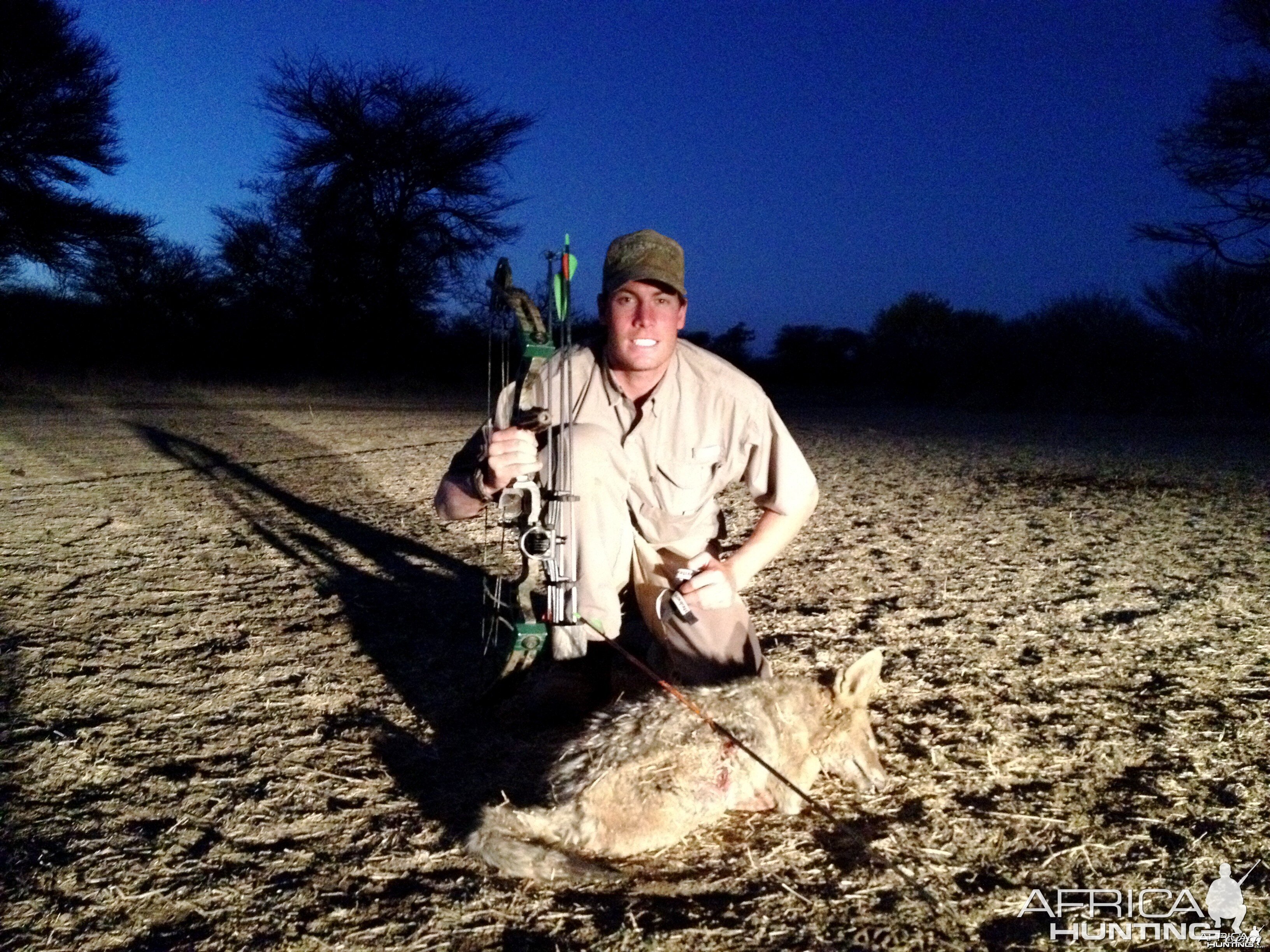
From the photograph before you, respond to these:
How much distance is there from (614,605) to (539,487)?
19.4 inches

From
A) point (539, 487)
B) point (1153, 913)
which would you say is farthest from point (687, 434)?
point (1153, 913)

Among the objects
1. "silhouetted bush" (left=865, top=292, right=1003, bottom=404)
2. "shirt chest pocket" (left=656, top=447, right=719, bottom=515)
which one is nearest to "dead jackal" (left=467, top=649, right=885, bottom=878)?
"shirt chest pocket" (left=656, top=447, right=719, bottom=515)

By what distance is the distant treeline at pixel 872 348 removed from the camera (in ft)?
59.7

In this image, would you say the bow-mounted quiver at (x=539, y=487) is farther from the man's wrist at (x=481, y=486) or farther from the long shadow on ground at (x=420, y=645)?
the long shadow on ground at (x=420, y=645)

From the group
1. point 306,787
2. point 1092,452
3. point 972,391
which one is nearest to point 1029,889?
point 306,787

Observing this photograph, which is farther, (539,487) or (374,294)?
(374,294)

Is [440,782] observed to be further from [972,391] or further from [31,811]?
[972,391]

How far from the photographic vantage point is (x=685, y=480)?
319 cm

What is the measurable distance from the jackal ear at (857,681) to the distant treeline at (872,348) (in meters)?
15.7

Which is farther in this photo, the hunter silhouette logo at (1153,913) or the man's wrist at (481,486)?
the man's wrist at (481,486)

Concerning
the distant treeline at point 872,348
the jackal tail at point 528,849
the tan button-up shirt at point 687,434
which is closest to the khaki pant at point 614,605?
the tan button-up shirt at point 687,434

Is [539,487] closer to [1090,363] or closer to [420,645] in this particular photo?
[420,645]

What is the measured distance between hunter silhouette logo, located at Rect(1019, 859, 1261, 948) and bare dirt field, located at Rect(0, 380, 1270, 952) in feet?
0.08

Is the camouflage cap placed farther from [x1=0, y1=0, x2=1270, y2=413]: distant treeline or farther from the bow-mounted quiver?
[x1=0, y1=0, x2=1270, y2=413]: distant treeline
